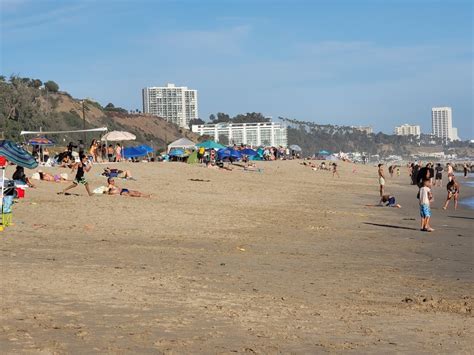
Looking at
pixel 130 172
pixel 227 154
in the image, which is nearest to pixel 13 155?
pixel 130 172

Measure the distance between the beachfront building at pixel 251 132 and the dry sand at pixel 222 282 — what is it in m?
148

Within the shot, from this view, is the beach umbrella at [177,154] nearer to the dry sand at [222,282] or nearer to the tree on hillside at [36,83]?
the dry sand at [222,282]

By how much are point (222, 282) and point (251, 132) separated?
166 metres

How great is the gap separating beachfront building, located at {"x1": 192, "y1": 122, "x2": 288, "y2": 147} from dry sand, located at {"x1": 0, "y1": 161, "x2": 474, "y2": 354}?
486 ft

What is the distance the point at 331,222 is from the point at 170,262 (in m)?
8.74

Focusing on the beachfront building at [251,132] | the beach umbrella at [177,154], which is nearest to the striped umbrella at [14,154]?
the beach umbrella at [177,154]

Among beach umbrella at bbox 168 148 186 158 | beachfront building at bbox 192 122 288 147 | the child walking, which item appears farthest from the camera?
beachfront building at bbox 192 122 288 147

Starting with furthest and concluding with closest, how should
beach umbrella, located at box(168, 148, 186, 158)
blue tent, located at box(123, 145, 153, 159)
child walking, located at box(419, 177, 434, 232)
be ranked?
1. beach umbrella, located at box(168, 148, 186, 158)
2. blue tent, located at box(123, 145, 153, 159)
3. child walking, located at box(419, 177, 434, 232)

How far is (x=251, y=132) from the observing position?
17425cm

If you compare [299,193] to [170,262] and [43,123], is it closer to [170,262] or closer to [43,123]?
[170,262]

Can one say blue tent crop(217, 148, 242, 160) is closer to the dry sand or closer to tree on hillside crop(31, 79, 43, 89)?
the dry sand

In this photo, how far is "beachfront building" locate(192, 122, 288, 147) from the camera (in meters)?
166

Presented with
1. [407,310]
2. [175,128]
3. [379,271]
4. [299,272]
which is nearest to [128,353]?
[407,310]

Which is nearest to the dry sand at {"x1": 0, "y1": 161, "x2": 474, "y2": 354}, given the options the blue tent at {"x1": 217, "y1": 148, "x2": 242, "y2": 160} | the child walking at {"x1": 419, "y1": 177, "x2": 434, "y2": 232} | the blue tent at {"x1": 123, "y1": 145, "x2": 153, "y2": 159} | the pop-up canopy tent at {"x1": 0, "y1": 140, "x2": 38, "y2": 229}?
the child walking at {"x1": 419, "y1": 177, "x2": 434, "y2": 232}
